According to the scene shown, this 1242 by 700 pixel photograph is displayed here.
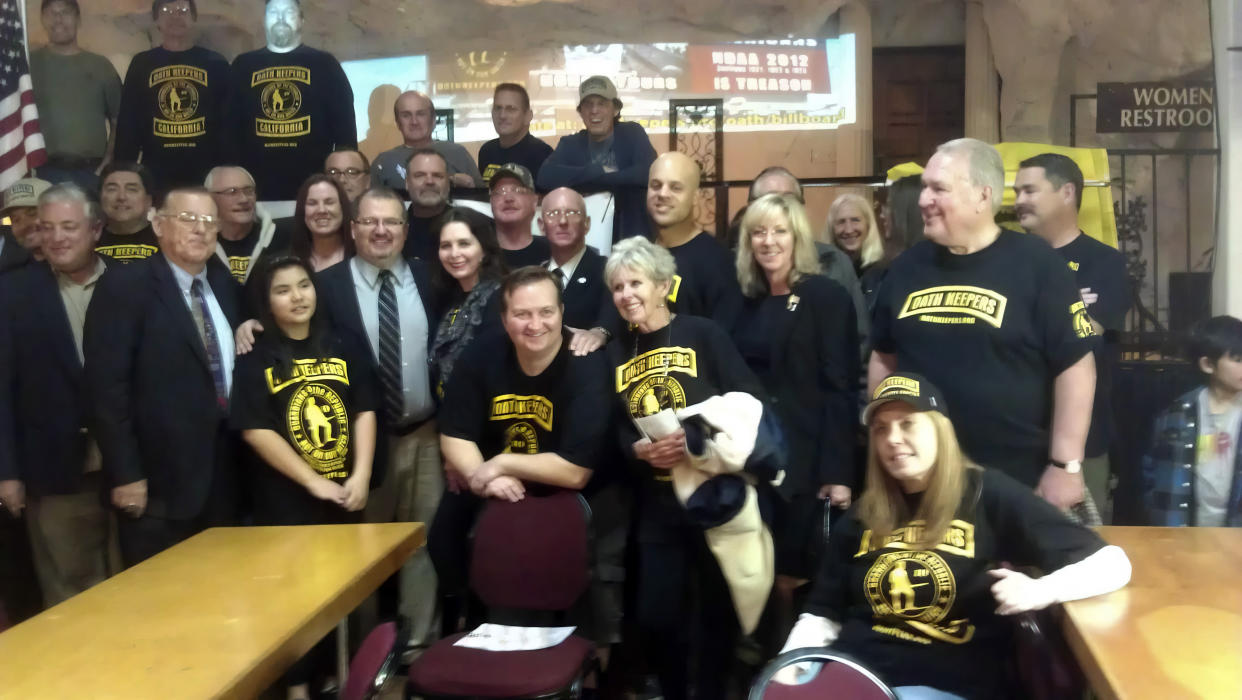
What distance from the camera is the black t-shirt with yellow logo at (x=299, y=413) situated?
302 cm

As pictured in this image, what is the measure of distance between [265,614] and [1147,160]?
6.32 m

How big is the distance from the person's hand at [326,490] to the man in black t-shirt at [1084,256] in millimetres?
2285

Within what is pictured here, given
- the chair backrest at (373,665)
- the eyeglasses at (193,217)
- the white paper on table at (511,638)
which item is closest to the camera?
the chair backrest at (373,665)

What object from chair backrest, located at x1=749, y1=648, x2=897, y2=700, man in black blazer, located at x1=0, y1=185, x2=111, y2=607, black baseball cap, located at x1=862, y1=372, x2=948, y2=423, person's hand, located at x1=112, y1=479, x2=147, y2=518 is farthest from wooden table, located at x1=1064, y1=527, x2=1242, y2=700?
man in black blazer, located at x1=0, y1=185, x2=111, y2=607

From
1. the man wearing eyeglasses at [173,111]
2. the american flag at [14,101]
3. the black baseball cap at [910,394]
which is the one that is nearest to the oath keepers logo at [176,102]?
the man wearing eyeglasses at [173,111]

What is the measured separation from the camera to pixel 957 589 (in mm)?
2160

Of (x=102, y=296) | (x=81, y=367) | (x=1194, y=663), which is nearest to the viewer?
(x=1194, y=663)

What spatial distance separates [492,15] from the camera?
293 inches

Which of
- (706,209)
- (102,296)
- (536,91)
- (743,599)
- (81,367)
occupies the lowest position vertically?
(743,599)

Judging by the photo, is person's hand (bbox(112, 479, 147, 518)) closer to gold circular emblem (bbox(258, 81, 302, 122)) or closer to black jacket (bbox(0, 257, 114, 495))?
black jacket (bbox(0, 257, 114, 495))

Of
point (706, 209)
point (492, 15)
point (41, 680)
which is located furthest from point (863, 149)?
point (41, 680)

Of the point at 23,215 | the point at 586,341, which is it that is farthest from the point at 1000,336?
the point at 23,215

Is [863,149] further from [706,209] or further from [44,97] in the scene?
[44,97]

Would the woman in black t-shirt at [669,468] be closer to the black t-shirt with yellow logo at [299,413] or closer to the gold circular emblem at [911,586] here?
the gold circular emblem at [911,586]
